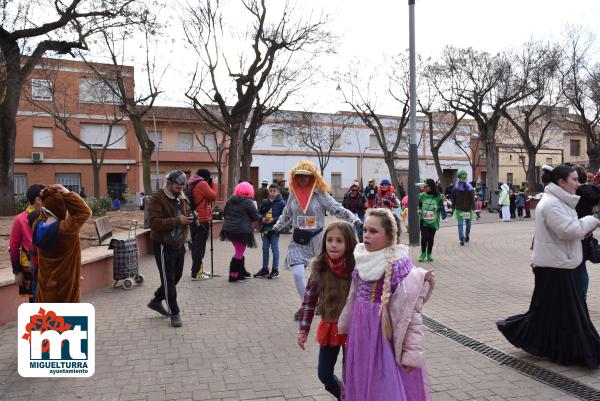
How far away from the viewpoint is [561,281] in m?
4.55

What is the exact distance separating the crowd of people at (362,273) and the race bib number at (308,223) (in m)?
0.02

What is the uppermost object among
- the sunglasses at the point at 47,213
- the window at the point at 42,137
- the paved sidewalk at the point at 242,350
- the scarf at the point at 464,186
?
the window at the point at 42,137

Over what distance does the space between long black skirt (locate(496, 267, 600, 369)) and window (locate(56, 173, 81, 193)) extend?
133 ft

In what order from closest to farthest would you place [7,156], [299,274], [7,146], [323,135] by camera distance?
1. [299,274]
2. [7,146]
3. [7,156]
4. [323,135]

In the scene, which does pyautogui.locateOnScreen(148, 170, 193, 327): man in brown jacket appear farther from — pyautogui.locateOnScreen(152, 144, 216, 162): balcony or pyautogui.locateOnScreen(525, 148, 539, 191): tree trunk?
pyautogui.locateOnScreen(152, 144, 216, 162): balcony

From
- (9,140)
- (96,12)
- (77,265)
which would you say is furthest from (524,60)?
(77,265)

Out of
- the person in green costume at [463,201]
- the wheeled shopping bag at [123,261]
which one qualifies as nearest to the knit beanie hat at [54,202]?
the wheeled shopping bag at [123,261]

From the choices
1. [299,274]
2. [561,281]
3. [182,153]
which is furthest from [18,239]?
[182,153]

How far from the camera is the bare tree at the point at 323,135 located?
45.6 m

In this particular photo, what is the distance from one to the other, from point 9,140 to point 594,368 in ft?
53.8

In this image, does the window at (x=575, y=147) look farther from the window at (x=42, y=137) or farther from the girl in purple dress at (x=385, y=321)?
the girl in purple dress at (x=385, y=321)

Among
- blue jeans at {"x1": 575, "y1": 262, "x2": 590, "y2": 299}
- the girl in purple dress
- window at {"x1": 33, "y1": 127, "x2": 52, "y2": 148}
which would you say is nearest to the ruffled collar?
the girl in purple dress

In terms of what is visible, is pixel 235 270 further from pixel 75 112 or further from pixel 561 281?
pixel 75 112

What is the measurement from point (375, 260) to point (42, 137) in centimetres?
4246
